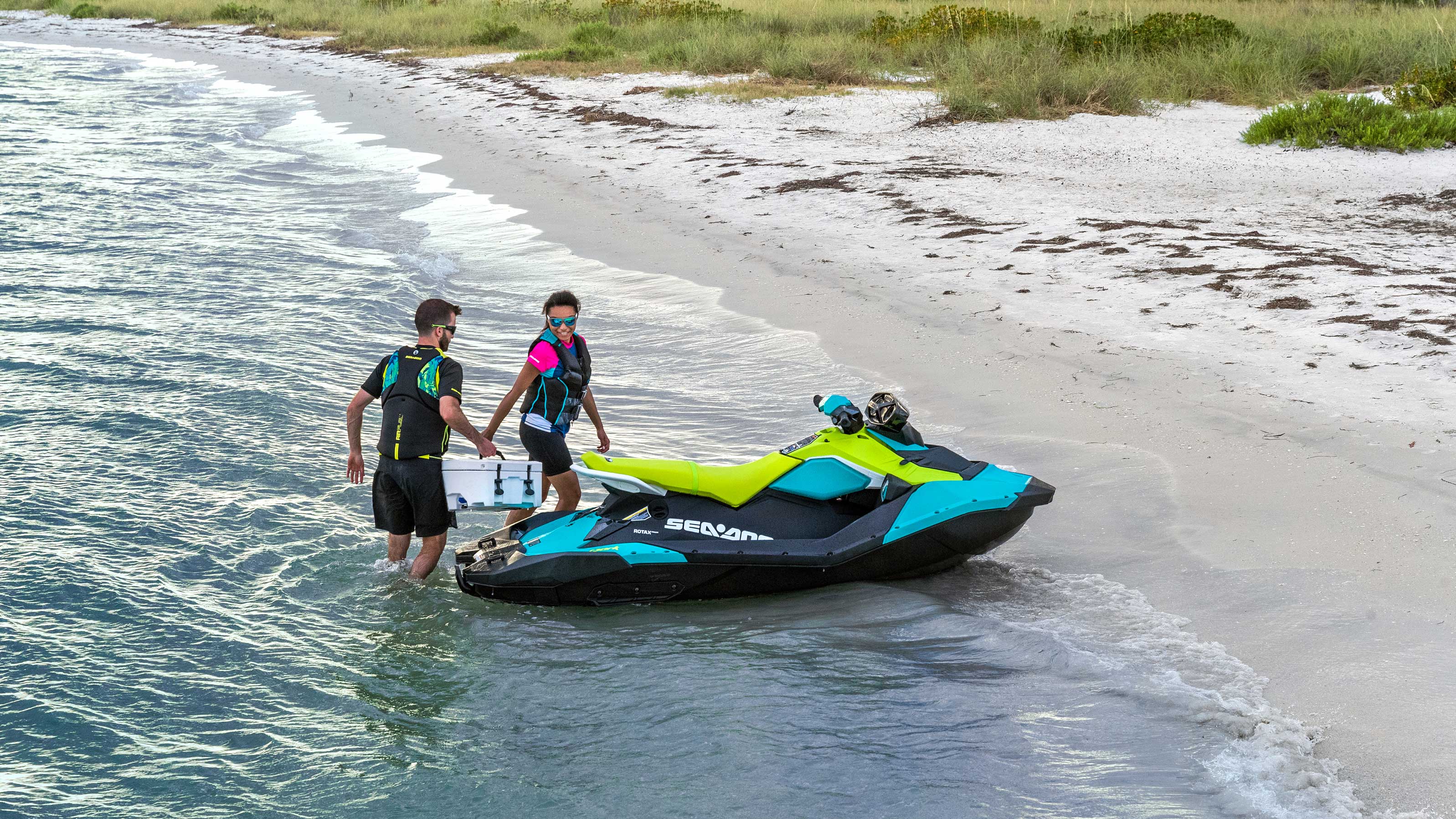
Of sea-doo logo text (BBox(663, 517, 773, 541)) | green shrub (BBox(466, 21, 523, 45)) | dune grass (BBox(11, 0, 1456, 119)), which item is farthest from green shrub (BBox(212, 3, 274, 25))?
sea-doo logo text (BBox(663, 517, 773, 541))

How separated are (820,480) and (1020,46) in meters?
16.3

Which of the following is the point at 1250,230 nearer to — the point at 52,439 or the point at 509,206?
the point at 509,206

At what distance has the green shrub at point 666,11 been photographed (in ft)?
104

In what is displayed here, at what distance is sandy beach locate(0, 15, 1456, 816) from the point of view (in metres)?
5.29

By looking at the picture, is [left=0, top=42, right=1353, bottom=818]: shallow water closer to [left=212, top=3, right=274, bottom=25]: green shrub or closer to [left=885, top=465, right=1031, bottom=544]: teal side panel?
[left=885, top=465, right=1031, bottom=544]: teal side panel

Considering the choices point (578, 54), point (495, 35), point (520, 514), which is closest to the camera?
point (520, 514)

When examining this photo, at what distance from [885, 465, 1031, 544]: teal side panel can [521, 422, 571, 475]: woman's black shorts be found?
1.94m

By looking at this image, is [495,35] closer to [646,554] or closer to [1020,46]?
[1020,46]

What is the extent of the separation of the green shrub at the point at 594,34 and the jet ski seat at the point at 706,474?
27851 mm

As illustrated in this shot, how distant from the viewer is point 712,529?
5.95 meters

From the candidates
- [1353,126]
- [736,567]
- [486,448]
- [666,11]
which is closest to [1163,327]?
[736,567]

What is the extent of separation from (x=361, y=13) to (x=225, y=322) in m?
39.7

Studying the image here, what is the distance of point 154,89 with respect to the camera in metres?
35.4

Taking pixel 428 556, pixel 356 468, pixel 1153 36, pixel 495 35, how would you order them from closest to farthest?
pixel 356 468
pixel 428 556
pixel 1153 36
pixel 495 35
